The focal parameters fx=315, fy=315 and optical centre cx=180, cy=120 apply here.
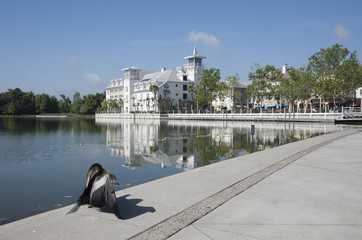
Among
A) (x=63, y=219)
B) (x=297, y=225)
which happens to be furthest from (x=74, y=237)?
(x=297, y=225)

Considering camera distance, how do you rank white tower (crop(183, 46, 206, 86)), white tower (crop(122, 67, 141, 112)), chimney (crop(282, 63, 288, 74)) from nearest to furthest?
1. chimney (crop(282, 63, 288, 74))
2. white tower (crop(183, 46, 206, 86))
3. white tower (crop(122, 67, 141, 112))

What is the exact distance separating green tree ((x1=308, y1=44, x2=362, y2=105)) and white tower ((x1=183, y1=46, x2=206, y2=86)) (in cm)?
4740

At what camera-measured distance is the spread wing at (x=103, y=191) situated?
5.15 metres

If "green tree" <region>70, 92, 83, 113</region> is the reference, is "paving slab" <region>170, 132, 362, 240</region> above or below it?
below

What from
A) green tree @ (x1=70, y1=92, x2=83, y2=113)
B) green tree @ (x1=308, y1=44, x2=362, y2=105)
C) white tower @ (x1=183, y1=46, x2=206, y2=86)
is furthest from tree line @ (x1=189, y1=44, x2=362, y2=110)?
green tree @ (x1=70, y1=92, x2=83, y2=113)

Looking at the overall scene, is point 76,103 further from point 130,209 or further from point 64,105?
point 130,209

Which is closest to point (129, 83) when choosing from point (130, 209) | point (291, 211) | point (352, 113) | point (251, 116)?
point (251, 116)

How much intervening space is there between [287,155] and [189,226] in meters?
8.24

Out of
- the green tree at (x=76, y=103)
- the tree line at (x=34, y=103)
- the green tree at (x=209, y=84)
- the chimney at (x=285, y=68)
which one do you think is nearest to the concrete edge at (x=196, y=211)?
the green tree at (x=209, y=84)

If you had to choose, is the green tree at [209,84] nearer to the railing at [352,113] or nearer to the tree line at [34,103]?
the railing at [352,113]

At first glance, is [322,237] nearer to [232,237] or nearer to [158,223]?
[232,237]

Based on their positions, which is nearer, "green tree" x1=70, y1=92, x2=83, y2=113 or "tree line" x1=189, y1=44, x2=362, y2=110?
"tree line" x1=189, y1=44, x2=362, y2=110

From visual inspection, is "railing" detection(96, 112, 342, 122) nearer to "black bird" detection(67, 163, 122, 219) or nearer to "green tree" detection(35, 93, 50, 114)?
"black bird" detection(67, 163, 122, 219)

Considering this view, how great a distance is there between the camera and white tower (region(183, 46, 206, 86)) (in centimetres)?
10356
